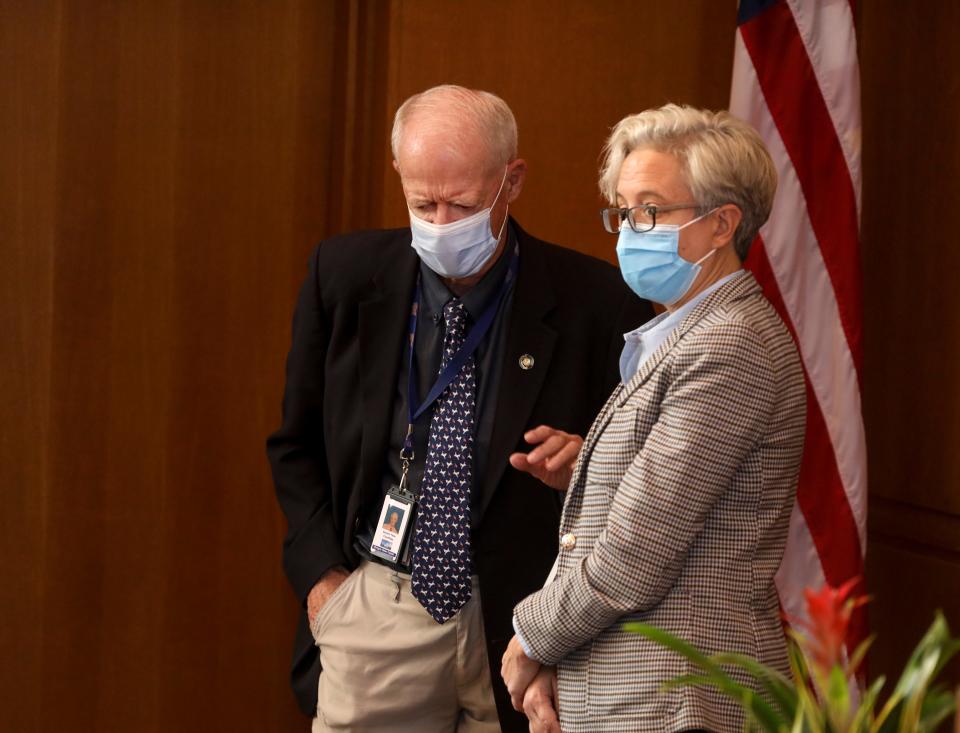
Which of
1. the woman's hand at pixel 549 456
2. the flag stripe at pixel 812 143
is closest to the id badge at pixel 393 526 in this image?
the woman's hand at pixel 549 456

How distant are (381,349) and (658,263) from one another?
0.73m

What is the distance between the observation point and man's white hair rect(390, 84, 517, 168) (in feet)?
7.50

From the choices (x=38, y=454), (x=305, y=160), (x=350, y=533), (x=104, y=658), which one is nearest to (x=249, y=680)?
(x=104, y=658)

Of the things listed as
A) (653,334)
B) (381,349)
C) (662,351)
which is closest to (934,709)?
(662,351)

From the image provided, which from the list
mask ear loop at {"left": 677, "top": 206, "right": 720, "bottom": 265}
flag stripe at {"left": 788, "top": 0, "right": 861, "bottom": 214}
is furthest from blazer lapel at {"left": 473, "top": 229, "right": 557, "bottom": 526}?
flag stripe at {"left": 788, "top": 0, "right": 861, "bottom": 214}

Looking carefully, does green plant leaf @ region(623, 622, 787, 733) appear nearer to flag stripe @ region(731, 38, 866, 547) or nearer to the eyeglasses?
the eyeglasses

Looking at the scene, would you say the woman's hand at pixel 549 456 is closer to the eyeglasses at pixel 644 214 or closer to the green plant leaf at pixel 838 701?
the eyeglasses at pixel 644 214

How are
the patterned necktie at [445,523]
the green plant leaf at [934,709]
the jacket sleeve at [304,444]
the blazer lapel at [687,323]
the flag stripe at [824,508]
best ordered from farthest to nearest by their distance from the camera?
the flag stripe at [824,508] < the jacket sleeve at [304,444] < the patterned necktie at [445,523] < the blazer lapel at [687,323] < the green plant leaf at [934,709]

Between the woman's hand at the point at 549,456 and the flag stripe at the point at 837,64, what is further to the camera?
the flag stripe at the point at 837,64

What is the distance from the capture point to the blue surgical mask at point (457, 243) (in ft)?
7.38

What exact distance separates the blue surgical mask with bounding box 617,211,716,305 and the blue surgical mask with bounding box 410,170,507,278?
0.47 meters

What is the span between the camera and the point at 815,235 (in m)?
3.04

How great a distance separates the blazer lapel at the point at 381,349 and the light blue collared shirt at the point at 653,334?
0.56 meters

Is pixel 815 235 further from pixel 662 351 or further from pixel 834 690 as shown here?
pixel 834 690
